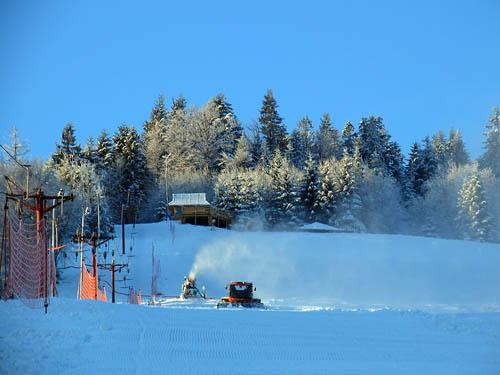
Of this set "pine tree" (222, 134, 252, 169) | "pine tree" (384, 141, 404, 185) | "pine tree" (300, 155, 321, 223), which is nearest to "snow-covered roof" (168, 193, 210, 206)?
"pine tree" (300, 155, 321, 223)

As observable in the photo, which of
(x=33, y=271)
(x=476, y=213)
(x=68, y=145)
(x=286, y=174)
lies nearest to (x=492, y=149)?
(x=476, y=213)

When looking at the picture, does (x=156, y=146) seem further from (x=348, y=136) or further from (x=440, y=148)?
(x=440, y=148)

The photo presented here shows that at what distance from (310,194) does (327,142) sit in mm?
20461

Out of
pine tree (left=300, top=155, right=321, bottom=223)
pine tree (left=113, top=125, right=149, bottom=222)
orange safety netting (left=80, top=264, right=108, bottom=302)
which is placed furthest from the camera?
pine tree (left=113, top=125, right=149, bottom=222)

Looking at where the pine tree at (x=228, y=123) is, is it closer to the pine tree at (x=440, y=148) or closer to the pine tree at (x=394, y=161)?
the pine tree at (x=394, y=161)

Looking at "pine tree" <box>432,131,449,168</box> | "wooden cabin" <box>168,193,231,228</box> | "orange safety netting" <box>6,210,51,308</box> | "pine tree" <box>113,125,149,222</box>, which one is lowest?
"orange safety netting" <box>6,210,51,308</box>

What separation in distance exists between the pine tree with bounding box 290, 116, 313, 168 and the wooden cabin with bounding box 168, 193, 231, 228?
2226cm

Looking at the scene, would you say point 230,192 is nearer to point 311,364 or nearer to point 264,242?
point 264,242

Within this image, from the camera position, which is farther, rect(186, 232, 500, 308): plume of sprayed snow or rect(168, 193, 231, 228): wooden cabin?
rect(168, 193, 231, 228): wooden cabin

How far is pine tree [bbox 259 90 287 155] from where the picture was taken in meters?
89.0

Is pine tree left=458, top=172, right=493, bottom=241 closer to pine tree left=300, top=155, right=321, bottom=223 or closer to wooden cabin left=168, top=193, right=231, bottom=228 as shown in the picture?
pine tree left=300, top=155, right=321, bottom=223

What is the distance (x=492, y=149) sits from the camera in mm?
80688

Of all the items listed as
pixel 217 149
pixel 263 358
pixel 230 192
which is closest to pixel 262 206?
pixel 230 192

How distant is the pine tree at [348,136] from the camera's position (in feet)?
298
